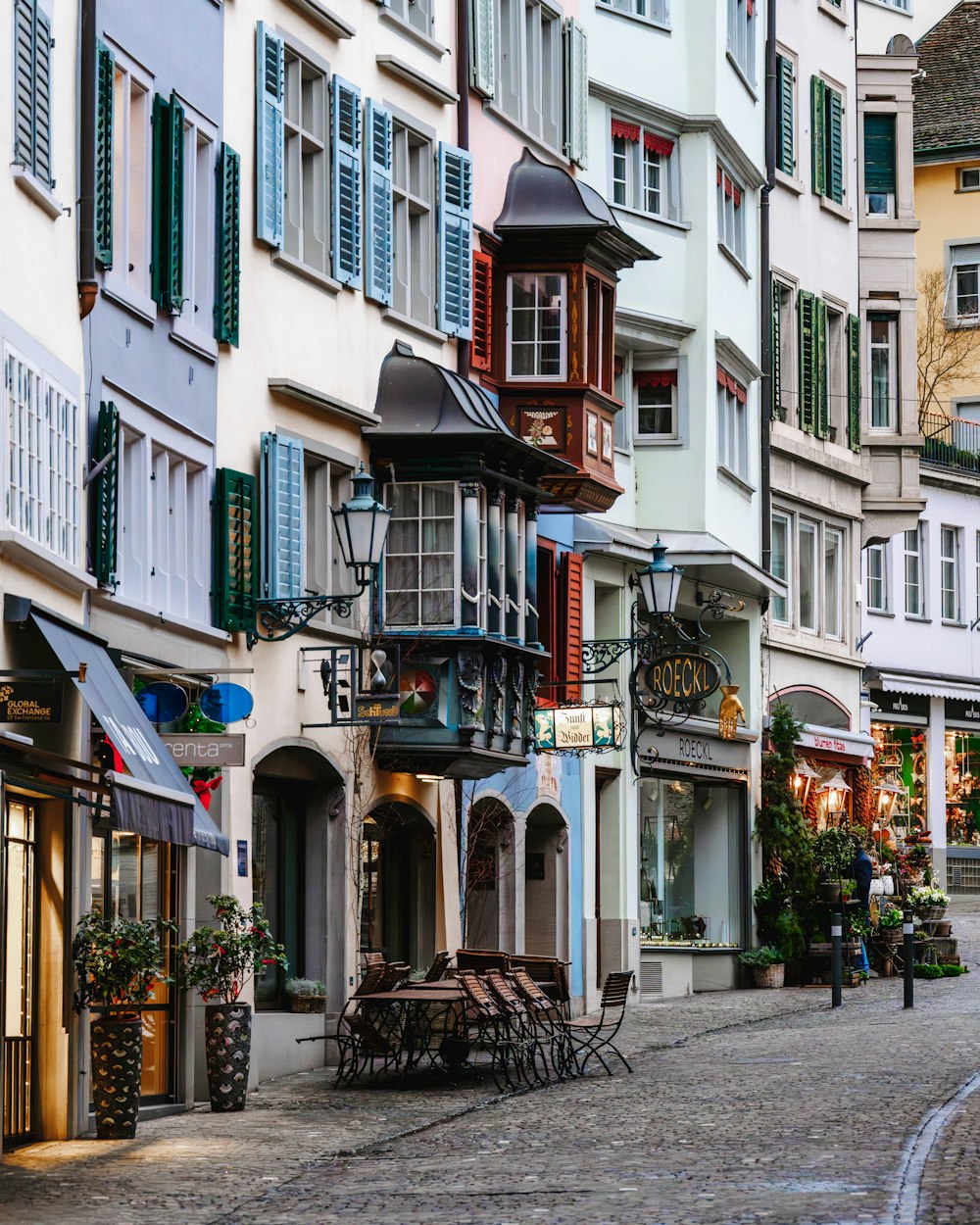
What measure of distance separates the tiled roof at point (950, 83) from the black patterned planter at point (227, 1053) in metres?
40.3

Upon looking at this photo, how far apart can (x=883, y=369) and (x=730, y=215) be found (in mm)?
8645

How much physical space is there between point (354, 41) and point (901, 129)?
21.1 m

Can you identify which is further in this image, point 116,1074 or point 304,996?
A: point 304,996

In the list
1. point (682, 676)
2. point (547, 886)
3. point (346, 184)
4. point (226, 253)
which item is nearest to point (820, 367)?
point (682, 676)

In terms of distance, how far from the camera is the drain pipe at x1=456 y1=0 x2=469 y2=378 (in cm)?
2844

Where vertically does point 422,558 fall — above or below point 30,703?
above

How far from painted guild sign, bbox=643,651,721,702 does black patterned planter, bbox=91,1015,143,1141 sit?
1651cm

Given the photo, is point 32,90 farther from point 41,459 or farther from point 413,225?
point 413,225

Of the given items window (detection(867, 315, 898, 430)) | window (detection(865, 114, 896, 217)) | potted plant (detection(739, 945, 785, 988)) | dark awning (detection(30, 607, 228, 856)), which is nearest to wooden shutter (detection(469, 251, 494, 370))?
dark awning (detection(30, 607, 228, 856))

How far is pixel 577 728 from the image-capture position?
28688 millimetres

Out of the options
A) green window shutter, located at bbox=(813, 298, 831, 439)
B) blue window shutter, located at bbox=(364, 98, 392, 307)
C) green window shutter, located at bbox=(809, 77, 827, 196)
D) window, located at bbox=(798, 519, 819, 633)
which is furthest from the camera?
green window shutter, located at bbox=(809, 77, 827, 196)

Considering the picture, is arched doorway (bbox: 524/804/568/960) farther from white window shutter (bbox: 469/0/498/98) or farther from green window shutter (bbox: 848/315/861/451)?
green window shutter (bbox: 848/315/861/451)

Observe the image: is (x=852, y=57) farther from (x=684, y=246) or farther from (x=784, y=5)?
(x=684, y=246)

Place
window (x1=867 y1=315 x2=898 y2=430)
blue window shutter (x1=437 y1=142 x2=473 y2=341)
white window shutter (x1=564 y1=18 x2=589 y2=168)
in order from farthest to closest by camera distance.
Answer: window (x1=867 y1=315 x2=898 y2=430) → white window shutter (x1=564 y1=18 x2=589 y2=168) → blue window shutter (x1=437 y1=142 x2=473 y2=341)
